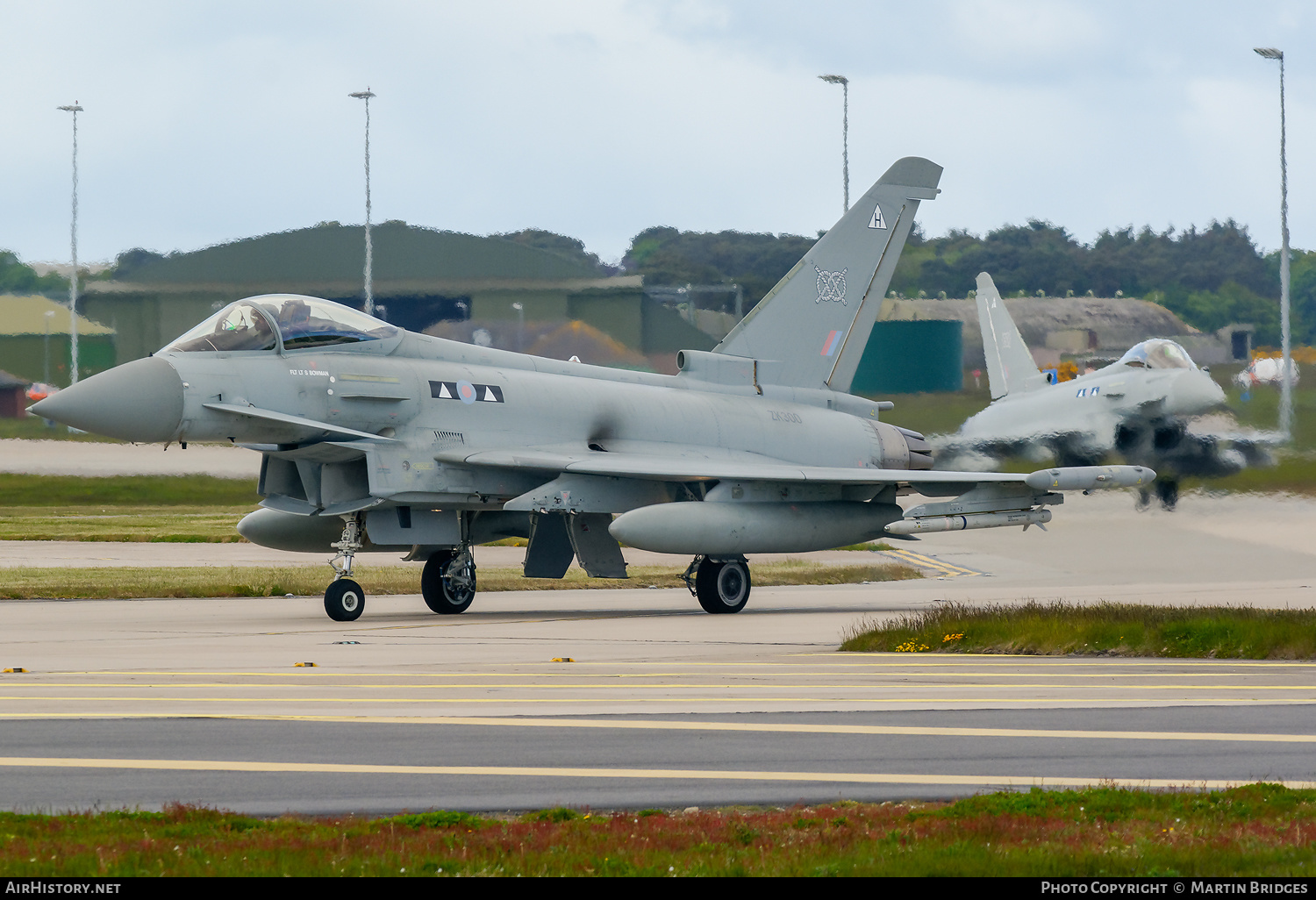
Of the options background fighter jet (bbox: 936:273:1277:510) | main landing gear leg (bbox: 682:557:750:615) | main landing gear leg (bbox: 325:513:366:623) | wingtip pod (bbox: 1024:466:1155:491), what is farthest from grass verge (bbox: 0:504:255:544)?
wingtip pod (bbox: 1024:466:1155:491)

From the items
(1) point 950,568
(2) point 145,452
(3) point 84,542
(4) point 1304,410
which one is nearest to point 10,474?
(2) point 145,452

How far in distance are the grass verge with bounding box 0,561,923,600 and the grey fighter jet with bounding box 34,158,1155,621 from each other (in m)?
2.32

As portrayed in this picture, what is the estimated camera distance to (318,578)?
24.6 m

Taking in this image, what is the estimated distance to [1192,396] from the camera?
29.0 metres

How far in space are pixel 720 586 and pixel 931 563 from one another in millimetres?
11792

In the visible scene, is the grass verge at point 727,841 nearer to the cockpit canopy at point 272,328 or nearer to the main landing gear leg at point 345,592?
the main landing gear leg at point 345,592

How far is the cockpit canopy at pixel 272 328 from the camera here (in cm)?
1827

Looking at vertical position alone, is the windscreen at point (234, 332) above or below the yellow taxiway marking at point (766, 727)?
above

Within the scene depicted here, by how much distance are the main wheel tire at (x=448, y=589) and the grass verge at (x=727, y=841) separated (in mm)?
13271

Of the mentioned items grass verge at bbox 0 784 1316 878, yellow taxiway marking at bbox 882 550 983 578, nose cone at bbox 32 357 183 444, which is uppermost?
nose cone at bbox 32 357 183 444

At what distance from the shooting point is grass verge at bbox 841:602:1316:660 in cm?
1415

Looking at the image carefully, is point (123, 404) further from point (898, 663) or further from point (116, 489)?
point (116, 489)

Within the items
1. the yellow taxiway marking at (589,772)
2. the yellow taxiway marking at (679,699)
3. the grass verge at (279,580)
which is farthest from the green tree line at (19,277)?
the yellow taxiway marking at (589,772)

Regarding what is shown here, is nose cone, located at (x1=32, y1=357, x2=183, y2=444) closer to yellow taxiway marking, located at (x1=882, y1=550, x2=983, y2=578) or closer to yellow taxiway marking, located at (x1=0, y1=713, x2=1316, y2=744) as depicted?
yellow taxiway marking, located at (x1=0, y1=713, x2=1316, y2=744)
